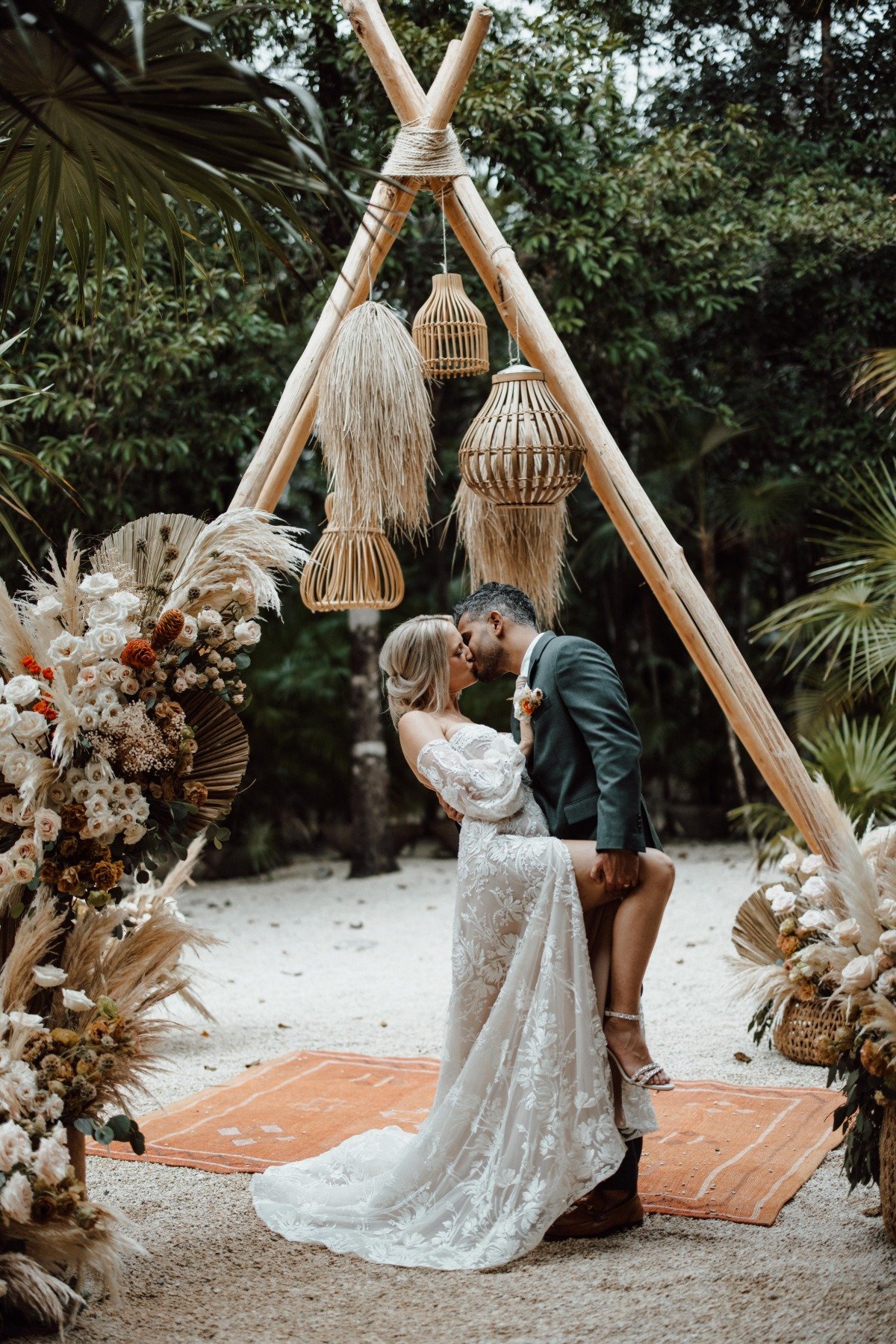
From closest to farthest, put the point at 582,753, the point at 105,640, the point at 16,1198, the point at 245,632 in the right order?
1. the point at 16,1198
2. the point at 105,640
3. the point at 245,632
4. the point at 582,753

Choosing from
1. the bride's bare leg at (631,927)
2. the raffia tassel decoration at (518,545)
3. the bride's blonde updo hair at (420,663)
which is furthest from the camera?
the raffia tassel decoration at (518,545)

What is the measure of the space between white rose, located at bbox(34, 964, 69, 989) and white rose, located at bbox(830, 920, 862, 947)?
1768 millimetres

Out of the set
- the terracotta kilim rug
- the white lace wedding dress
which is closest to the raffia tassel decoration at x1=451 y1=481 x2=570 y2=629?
the white lace wedding dress

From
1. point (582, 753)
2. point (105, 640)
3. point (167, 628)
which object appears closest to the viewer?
point (105, 640)

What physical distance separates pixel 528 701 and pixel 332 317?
4.74ft

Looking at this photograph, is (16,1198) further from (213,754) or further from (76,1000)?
(213,754)

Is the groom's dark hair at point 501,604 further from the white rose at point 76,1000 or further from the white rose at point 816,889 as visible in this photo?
the white rose at point 76,1000

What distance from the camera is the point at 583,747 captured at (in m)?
3.24

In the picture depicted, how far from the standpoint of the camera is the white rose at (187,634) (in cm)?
291

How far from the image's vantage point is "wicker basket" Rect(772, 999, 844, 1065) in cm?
448

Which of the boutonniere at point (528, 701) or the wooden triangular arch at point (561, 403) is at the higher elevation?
the wooden triangular arch at point (561, 403)

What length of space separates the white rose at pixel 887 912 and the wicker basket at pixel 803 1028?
1.65m

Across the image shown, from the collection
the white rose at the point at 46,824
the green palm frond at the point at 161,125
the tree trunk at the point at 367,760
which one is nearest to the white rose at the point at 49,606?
the white rose at the point at 46,824

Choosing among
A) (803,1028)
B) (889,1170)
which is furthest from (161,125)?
(803,1028)
